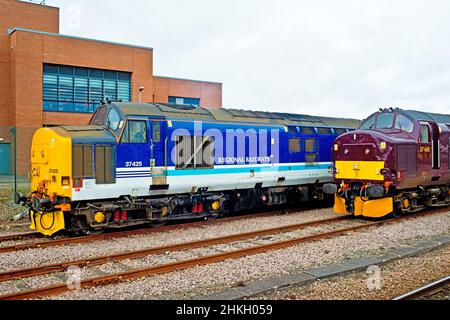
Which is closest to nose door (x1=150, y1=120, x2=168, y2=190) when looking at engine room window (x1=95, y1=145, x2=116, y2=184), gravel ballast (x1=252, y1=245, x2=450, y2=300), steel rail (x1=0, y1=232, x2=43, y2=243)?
engine room window (x1=95, y1=145, x2=116, y2=184)

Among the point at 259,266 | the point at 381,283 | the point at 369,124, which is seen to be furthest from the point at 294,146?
the point at 381,283

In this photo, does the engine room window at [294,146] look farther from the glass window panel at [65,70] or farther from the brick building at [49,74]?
the glass window panel at [65,70]

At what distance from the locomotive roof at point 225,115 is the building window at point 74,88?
1922 cm

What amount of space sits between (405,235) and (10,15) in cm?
3333

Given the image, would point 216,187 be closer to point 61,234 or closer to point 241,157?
point 241,157

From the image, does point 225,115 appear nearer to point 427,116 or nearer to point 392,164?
point 392,164

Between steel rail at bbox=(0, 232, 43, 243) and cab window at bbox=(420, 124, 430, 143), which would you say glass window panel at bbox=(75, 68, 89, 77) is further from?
cab window at bbox=(420, 124, 430, 143)

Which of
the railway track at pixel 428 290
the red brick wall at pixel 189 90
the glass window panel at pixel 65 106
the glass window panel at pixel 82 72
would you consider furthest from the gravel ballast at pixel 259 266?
the red brick wall at pixel 189 90

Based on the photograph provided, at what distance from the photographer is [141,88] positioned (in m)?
33.3

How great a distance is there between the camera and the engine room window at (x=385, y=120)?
45.7 feet

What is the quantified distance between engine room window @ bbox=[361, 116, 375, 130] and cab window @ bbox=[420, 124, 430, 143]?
151 cm

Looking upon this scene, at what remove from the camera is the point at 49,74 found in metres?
30.7
